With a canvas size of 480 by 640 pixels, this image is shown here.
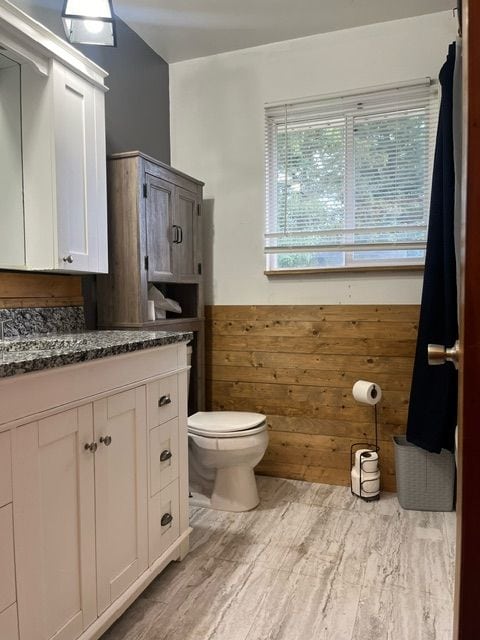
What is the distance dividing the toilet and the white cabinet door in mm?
900

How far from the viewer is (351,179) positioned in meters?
2.57

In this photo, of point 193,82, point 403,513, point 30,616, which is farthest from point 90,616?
point 193,82

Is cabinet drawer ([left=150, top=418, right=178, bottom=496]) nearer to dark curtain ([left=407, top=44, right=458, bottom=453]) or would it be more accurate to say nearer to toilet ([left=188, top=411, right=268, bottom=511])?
toilet ([left=188, top=411, right=268, bottom=511])

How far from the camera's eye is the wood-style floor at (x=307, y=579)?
1.47 meters

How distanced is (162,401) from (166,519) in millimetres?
441

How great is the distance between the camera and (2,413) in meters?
1.02

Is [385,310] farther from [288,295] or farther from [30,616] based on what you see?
[30,616]

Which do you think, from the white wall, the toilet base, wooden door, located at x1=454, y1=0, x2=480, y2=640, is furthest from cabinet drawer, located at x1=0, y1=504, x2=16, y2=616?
the white wall

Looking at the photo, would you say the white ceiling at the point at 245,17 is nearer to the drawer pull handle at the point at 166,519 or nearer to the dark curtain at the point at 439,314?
the dark curtain at the point at 439,314

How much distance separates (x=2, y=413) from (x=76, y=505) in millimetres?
389

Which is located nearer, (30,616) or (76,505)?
(30,616)

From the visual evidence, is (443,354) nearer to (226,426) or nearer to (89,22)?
(226,426)

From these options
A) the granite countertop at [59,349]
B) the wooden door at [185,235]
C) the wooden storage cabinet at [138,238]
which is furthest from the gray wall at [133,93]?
the granite countertop at [59,349]

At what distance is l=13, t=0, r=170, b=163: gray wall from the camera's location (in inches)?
90.7
